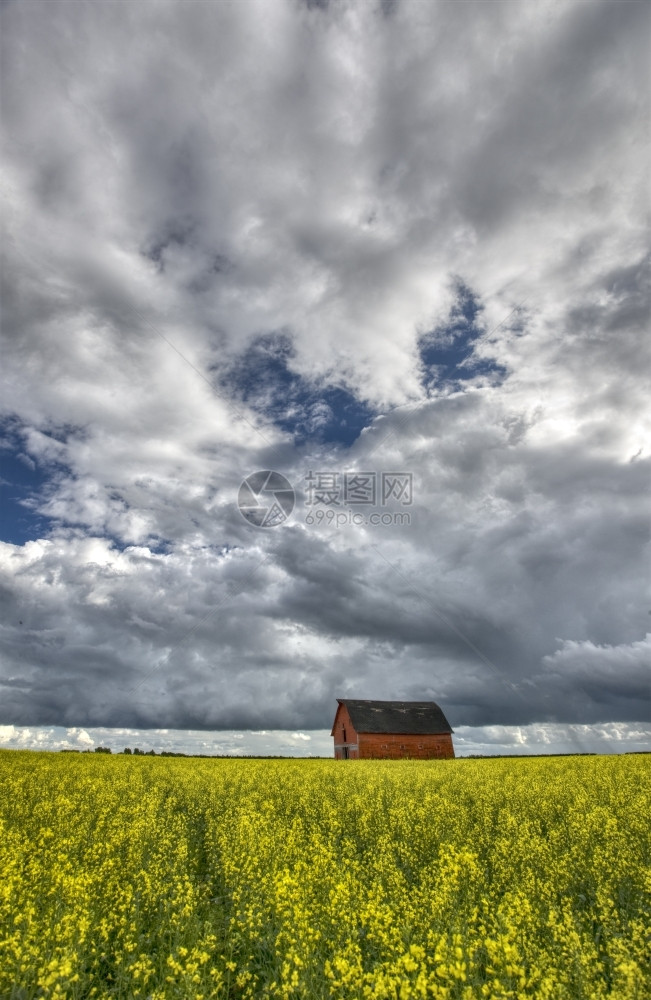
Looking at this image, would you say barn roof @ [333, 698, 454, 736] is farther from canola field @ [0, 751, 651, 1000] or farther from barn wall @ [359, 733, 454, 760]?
canola field @ [0, 751, 651, 1000]

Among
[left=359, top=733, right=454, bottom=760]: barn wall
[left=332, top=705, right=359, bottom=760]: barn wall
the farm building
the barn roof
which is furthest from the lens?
the barn roof

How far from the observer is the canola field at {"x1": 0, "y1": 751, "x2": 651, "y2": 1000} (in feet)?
19.8

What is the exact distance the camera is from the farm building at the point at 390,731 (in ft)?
209

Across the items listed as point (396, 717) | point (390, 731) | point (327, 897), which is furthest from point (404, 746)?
point (327, 897)

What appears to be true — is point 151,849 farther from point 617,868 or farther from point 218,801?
point 617,868

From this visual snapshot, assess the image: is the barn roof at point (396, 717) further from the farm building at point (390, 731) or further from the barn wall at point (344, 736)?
the barn wall at point (344, 736)

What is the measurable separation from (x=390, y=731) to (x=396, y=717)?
10.4 ft

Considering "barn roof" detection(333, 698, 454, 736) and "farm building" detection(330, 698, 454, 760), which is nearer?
"farm building" detection(330, 698, 454, 760)

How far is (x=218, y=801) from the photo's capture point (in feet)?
57.2

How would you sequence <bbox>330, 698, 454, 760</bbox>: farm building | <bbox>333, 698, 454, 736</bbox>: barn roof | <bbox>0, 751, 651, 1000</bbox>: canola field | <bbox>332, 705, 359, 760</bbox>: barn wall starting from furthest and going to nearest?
<bbox>333, 698, 454, 736</bbox>: barn roof
<bbox>332, 705, 359, 760</bbox>: barn wall
<bbox>330, 698, 454, 760</bbox>: farm building
<bbox>0, 751, 651, 1000</bbox>: canola field

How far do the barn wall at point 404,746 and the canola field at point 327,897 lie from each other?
4740 centimetres

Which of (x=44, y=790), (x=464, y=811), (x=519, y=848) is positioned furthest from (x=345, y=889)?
(x=44, y=790)

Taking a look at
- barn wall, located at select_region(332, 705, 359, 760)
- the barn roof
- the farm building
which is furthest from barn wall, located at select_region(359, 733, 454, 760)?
barn wall, located at select_region(332, 705, 359, 760)

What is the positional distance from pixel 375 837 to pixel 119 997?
7.46 metres
